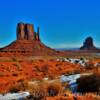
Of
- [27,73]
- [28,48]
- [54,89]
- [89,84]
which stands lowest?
[54,89]

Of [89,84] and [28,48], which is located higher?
[28,48]

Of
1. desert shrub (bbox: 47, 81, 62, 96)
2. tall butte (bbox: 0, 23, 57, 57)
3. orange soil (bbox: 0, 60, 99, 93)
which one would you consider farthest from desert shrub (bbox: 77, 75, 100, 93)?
tall butte (bbox: 0, 23, 57, 57)

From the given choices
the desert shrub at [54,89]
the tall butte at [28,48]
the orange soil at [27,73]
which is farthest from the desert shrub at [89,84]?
the tall butte at [28,48]

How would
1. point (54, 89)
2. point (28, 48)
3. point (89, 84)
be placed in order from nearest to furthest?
point (54, 89) < point (89, 84) < point (28, 48)

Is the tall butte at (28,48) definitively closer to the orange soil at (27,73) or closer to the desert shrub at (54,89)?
the orange soil at (27,73)

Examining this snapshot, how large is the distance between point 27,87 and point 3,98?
299cm

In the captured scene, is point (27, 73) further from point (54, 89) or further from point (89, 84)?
point (54, 89)

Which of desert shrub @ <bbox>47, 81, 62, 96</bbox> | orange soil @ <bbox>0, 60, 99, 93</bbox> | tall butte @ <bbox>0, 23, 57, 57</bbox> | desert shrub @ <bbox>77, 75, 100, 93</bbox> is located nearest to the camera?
desert shrub @ <bbox>47, 81, 62, 96</bbox>

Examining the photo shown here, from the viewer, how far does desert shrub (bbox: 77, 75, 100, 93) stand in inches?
668

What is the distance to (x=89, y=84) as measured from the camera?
17375mm

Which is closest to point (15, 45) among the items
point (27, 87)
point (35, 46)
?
point (35, 46)

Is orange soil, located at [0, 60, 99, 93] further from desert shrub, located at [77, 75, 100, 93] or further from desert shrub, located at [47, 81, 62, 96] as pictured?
desert shrub, located at [47, 81, 62, 96]

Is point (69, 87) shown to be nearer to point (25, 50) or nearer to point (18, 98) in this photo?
point (18, 98)

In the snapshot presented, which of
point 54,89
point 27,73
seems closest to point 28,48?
point 27,73
